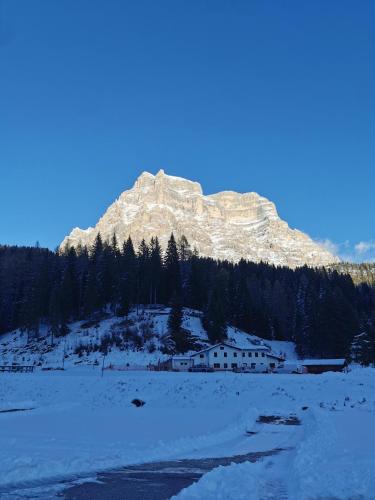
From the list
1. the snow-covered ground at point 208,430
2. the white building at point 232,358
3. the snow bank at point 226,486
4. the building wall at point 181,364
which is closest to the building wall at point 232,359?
the white building at point 232,358

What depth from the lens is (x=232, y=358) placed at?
285 feet

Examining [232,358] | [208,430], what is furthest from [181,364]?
[208,430]

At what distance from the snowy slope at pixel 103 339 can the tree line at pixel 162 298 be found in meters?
2.82

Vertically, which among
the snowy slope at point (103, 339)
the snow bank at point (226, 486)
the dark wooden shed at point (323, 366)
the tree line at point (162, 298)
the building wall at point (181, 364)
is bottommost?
the snow bank at point (226, 486)

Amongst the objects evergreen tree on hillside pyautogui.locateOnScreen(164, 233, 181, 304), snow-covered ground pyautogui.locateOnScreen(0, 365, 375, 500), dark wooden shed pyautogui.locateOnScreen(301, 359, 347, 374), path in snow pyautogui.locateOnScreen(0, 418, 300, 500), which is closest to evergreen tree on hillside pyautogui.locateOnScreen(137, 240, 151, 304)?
evergreen tree on hillside pyautogui.locateOnScreen(164, 233, 181, 304)

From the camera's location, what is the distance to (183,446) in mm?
18531

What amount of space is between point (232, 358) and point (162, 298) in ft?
109

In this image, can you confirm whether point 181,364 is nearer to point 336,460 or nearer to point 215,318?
point 215,318

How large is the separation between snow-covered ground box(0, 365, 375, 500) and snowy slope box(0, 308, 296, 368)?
107 feet

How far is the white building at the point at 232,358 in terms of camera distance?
82.3 meters

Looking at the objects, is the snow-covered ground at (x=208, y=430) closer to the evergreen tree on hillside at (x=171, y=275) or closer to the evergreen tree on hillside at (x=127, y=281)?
the evergreen tree on hillside at (x=127, y=281)

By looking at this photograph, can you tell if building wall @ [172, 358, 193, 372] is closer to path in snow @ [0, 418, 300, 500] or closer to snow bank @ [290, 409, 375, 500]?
snow bank @ [290, 409, 375, 500]

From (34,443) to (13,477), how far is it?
21.3ft

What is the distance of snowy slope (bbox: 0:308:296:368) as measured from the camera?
8212 centimetres
